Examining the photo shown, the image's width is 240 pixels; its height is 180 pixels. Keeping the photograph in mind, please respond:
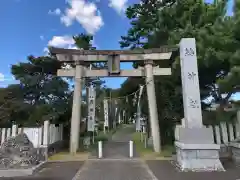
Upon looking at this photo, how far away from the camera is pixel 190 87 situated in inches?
332

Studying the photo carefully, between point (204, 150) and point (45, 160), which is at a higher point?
point (204, 150)

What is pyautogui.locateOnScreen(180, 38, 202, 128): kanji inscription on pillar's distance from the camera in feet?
26.7

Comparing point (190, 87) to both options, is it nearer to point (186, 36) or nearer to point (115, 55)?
point (186, 36)

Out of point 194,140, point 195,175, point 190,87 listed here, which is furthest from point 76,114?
point 195,175

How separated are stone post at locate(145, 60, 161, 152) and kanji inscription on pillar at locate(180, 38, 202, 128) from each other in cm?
443

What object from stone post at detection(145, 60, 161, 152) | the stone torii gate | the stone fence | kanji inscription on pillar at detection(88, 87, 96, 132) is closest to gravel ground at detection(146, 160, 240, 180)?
stone post at detection(145, 60, 161, 152)

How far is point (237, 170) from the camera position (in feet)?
25.1

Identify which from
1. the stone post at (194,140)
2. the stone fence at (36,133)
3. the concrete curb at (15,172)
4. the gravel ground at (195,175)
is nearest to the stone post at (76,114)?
the stone fence at (36,133)

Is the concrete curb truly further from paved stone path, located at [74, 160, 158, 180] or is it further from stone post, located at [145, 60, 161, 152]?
stone post, located at [145, 60, 161, 152]

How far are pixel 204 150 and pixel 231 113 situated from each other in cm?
344

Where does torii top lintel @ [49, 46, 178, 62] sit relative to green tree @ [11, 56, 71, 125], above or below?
above

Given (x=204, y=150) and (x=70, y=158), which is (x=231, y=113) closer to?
(x=204, y=150)

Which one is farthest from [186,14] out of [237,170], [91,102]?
[237,170]

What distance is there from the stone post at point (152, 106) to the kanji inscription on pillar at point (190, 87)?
4.43 metres
